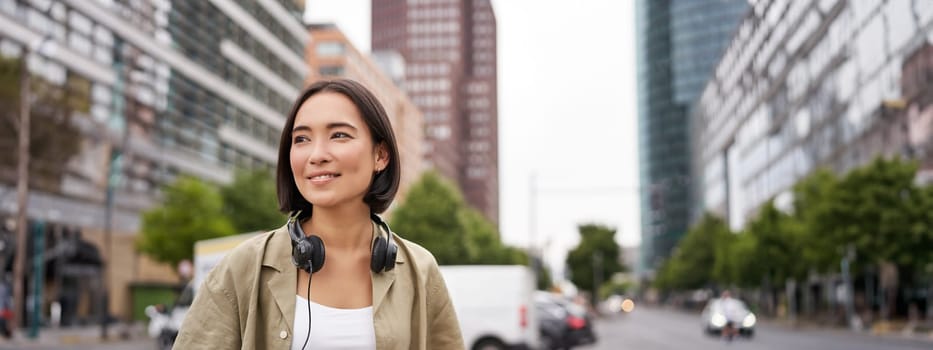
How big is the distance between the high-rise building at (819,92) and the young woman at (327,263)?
17.9 m

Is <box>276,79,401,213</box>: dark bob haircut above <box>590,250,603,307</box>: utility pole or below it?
above

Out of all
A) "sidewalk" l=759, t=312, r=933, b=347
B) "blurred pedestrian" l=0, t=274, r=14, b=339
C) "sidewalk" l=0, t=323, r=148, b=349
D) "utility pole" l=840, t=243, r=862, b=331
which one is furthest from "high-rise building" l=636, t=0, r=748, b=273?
"blurred pedestrian" l=0, t=274, r=14, b=339

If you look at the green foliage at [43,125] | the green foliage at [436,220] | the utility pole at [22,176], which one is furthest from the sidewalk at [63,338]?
the green foliage at [436,220]

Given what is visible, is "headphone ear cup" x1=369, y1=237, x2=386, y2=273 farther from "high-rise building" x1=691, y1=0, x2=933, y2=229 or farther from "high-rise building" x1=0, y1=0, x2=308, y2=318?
"high-rise building" x1=0, y1=0, x2=308, y2=318

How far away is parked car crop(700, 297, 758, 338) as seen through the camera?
24.2 meters

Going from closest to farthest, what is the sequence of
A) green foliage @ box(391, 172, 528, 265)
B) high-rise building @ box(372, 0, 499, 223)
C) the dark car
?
the dark car < green foliage @ box(391, 172, 528, 265) < high-rise building @ box(372, 0, 499, 223)

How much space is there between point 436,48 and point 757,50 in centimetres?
12749

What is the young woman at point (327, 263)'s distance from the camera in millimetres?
2338

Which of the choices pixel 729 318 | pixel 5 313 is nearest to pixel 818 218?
pixel 729 318

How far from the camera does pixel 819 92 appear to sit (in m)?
57.8

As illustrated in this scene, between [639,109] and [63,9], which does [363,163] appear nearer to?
[63,9]

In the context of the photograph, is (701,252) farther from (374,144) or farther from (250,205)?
(374,144)

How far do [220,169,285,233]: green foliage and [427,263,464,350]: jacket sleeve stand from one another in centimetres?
3907

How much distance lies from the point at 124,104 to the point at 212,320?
131 ft
